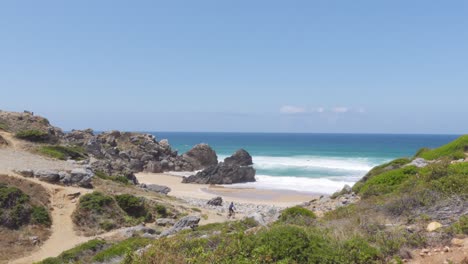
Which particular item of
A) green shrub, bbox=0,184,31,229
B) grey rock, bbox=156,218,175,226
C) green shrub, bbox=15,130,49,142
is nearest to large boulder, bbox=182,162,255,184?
green shrub, bbox=15,130,49,142

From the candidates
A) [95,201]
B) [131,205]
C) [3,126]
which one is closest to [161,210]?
[131,205]

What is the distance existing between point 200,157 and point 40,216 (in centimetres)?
4522

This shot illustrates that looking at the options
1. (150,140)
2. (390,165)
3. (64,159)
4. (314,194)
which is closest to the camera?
(390,165)

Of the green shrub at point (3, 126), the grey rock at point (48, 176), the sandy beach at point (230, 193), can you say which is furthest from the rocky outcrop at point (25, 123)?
the grey rock at point (48, 176)

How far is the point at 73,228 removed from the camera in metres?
18.6

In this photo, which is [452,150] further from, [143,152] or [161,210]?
[143,152]

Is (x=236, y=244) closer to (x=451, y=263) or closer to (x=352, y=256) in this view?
(x=352, y=256)

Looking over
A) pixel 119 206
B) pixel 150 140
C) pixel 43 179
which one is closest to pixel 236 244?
pixel 119 206

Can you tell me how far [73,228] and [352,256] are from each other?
51.5 feet

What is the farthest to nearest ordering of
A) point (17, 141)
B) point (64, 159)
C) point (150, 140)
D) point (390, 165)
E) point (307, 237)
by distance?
1. point (150, 140)
2. point (17, 141)
3. point (64, 159)
4. point (390, 165)
5. point (307, 237)

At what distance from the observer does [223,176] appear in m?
48.9

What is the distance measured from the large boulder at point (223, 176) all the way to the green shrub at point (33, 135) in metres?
18.9

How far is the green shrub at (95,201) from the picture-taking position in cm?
1977

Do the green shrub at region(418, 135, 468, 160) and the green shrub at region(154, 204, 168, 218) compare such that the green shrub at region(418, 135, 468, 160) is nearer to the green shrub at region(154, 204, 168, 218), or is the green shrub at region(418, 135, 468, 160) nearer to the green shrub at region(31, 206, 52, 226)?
the green shrub at region(154, 204, 168, 218)
